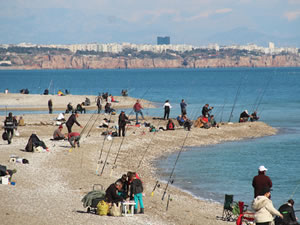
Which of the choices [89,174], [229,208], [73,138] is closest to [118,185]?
[229,208]

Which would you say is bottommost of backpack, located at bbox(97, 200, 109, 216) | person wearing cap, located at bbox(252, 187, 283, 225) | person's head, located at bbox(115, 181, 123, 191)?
backpack, located at bbox(97, 200, 109, 216)

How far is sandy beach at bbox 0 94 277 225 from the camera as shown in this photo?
469 inches

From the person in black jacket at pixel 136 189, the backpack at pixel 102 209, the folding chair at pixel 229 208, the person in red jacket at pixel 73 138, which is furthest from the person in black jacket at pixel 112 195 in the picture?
the person in red jacket at pixel 73 138

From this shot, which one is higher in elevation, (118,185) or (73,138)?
(118,185)

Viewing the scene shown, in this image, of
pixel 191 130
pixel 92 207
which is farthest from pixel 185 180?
pixel 191 130

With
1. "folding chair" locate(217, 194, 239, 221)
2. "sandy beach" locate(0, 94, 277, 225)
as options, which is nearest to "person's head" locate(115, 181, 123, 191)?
"sandy beach" locate(0, 94, 277, 225)

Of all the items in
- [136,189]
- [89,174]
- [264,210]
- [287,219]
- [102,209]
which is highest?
[264,210]

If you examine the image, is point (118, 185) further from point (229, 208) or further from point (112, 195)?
point (229, 208)

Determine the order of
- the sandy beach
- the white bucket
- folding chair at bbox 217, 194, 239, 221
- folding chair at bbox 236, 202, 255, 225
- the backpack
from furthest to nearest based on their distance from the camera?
the white bucket
folding chair at bbox 217, 194, 239, 221
the backpack
the sandy beach
folding chair at bbox 236, 202, 255, 225

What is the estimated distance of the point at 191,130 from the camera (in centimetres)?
2936

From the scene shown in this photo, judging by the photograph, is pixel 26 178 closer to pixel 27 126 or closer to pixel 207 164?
pixel 207 164

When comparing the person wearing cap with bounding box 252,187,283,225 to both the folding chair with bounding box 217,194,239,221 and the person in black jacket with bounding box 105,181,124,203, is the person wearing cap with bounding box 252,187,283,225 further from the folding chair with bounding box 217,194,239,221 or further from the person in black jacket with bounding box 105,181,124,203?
the person in black jacket with bounding box 105,181,124,203

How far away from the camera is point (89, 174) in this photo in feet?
57.2

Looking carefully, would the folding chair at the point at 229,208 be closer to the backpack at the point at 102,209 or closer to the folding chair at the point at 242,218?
the folding chair at the point at 242,218
